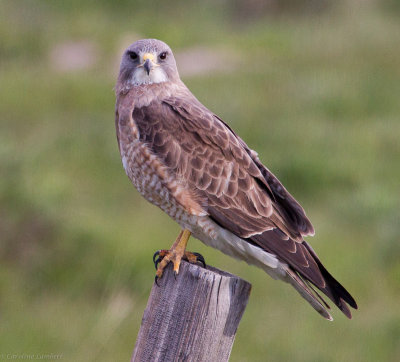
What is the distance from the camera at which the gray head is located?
4977 mm

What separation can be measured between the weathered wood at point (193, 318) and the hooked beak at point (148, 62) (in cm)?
178

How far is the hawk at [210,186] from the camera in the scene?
4344mm

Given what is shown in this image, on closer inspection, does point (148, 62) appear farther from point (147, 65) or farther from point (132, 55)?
point (132, 55)

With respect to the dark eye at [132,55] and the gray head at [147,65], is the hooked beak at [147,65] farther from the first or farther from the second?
the dark eye at [132,55]

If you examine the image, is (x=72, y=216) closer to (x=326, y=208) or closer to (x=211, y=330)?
(x=326, y=208)

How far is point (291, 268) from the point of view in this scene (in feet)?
14.0

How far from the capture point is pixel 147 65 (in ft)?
16.4

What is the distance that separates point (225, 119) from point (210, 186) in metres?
5.33

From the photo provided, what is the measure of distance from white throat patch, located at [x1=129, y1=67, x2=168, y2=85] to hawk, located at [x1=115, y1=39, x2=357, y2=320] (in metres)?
0.29

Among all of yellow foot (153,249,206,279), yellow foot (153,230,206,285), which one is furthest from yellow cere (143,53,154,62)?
yellow foot (153,249,206,279)

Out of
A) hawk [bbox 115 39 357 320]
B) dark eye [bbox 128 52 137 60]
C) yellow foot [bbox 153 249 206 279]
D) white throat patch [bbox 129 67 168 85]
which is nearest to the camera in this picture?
yellow foot [bbox 153 249 206 279]

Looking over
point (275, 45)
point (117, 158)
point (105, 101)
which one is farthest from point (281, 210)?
point (275, 45)

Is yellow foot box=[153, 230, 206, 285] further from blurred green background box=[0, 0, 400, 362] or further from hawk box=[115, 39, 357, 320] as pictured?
blurred green background box=[0, 0, 400, 362]

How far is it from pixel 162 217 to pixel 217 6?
840 cm
